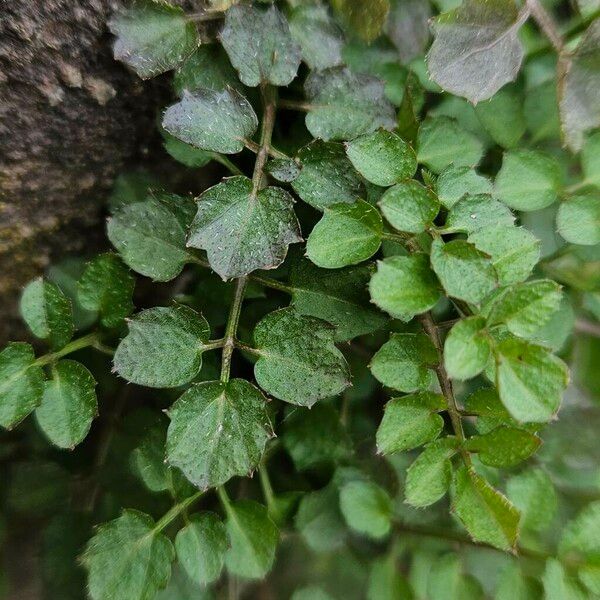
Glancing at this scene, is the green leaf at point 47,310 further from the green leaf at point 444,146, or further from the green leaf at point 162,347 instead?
the green leaf at point 444,146

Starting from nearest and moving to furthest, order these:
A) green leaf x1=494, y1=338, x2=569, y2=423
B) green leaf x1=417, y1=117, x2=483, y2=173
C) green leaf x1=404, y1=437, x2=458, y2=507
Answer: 1. green leaf x1=494, y1=338, x2=569, y2=423
2. green leaf x1=404, y1=437, x2=458, y2=507
3. green leaf x1=417, y1=117, x2=483, y2=173

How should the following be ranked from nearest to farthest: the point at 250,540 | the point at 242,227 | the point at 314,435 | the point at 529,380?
the point at 529,380 → the point at 242,227 → the point at 250,540 → the point at 314,435

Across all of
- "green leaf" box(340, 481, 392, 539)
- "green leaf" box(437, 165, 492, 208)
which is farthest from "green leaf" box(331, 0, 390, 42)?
"green leaf" box(340, 481, 392, 539)

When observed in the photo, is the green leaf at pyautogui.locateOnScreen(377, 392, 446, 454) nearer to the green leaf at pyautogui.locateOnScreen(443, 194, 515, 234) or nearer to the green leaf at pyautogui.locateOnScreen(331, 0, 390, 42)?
the green leaf at pyautogui.locateOnScreen(443, 194, 515, 234)

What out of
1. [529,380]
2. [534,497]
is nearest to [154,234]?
[529,380]

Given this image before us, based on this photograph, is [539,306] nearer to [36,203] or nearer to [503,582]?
[503,582]

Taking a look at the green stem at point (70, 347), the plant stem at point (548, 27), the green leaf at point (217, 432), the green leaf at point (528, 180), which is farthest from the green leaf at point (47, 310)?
the plant stem at point (548, 27)

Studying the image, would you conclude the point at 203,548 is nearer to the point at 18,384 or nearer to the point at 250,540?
the point at 250,540
